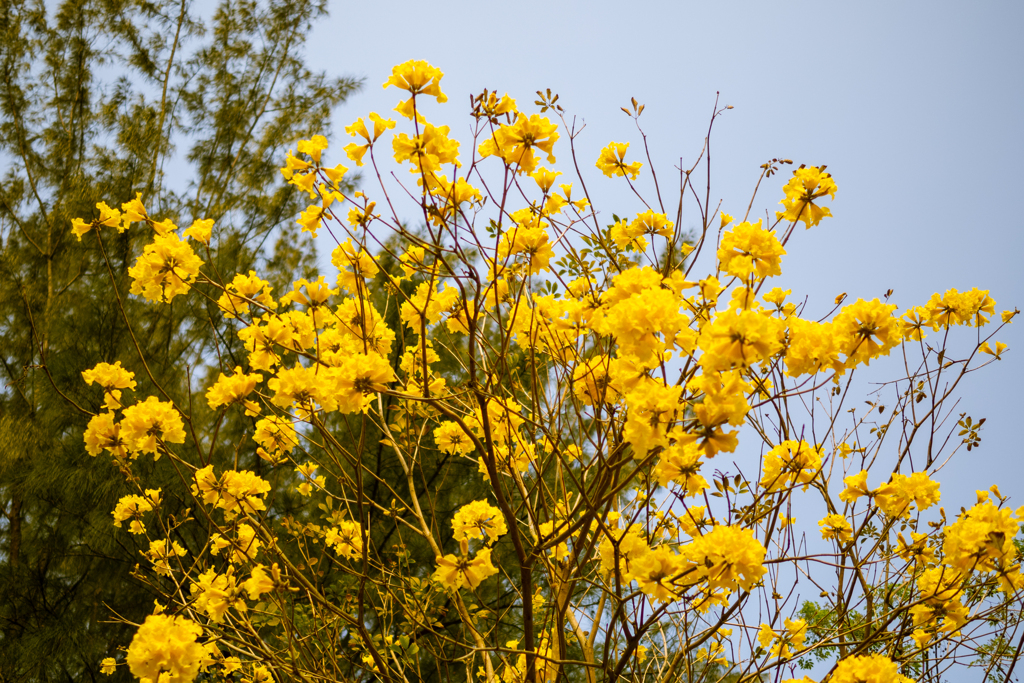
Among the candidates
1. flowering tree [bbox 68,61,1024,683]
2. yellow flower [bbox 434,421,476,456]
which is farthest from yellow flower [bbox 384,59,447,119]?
yellow flower [bbox 434,421,476,456]

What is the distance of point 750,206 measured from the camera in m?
1.39

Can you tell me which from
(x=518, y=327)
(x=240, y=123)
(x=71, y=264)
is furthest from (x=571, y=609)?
(x=240, y=123)

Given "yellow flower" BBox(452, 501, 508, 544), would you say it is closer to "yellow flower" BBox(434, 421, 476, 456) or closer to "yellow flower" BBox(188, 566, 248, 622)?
"yellow flower" BBox(434, 421, 476, 456)

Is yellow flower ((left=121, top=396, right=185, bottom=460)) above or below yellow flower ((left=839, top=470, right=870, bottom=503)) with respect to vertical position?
below

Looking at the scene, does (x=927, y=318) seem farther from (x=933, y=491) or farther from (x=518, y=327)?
(x=518, y=327)

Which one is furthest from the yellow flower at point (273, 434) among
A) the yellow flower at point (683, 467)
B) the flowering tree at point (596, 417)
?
the yellow flower at point (683, 467)

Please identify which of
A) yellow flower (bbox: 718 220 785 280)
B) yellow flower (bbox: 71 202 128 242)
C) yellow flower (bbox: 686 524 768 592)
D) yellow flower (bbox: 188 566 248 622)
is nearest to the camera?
yellow flower (bbox: 686 524 768 592)

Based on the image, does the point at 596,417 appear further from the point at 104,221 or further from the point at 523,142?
the point at 104,221

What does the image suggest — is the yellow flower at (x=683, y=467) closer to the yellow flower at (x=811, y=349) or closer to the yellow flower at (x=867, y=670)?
the yellow flower at (x=811, y=349)

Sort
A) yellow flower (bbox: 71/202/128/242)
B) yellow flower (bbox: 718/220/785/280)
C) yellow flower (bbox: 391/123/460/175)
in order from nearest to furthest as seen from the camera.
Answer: yellow flower (bbox: 718/220/785/280), yellow flower (bbox: 391/123/460/175), yellow flower (bbox: 71/202/128/242)

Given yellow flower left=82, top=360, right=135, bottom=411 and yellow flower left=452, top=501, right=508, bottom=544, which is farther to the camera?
yellow flower left=82, top=360, right=135, bottom=411

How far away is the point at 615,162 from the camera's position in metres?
1.74

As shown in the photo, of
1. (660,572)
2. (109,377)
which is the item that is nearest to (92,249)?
(109,377)

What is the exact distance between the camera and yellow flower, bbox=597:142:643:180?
5.67 feet
